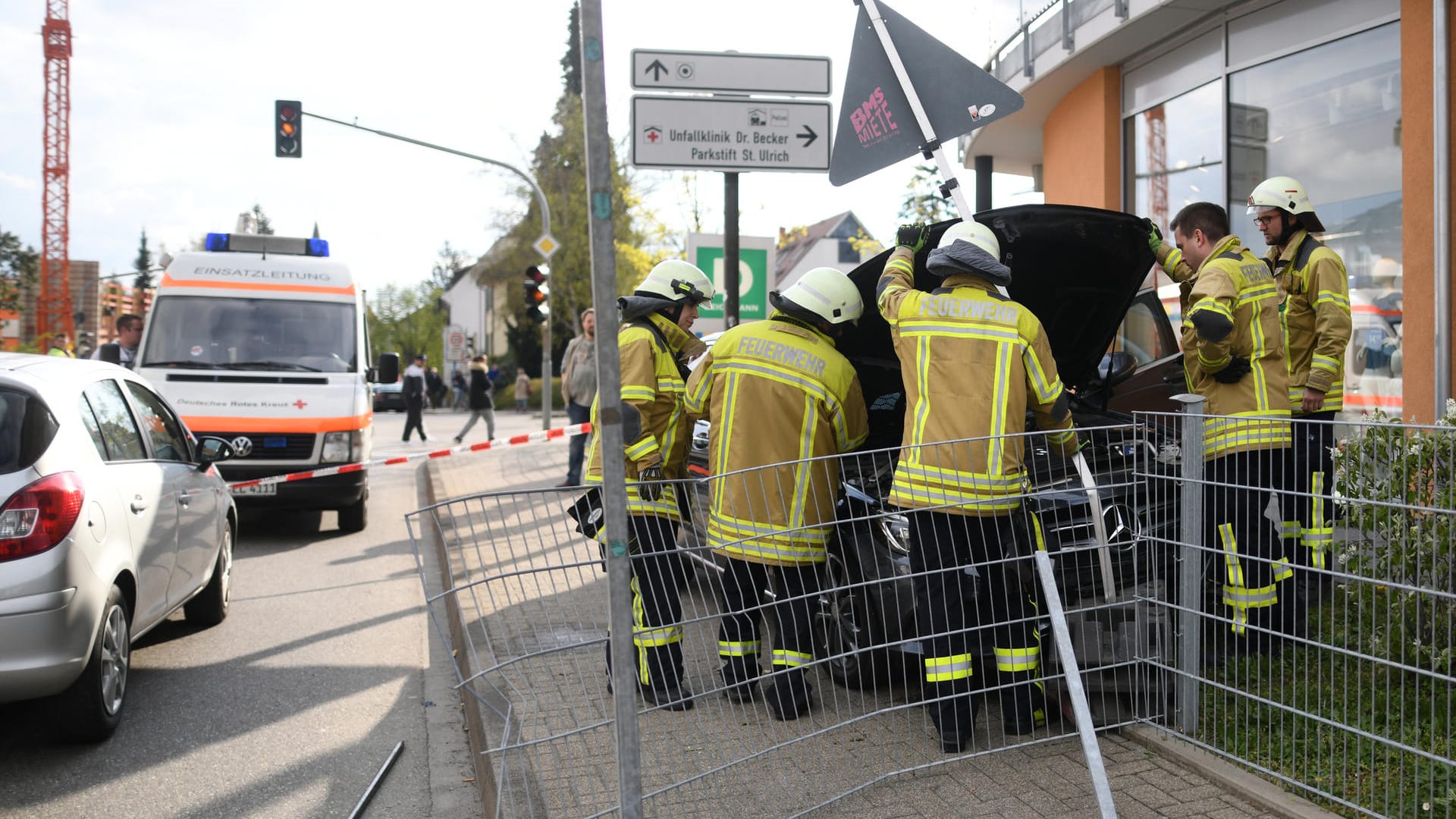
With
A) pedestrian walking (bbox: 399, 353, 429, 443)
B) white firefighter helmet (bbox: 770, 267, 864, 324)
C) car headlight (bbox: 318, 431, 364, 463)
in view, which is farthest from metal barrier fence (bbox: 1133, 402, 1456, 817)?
pedestrian walking (bbox: 399, 353, 429, 443)

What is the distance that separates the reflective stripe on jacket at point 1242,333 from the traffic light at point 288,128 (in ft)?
58.6

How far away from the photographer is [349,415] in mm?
10055

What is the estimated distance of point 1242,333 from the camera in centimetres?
493

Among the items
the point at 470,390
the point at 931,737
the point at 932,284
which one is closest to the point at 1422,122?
the point at 932,284

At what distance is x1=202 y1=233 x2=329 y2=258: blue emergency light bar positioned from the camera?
11148 mm

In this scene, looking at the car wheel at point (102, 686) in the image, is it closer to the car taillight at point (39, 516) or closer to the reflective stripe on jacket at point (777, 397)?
the car taillight at point (39, 516)

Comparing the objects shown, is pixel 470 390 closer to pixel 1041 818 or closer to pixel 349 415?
pixel 349 415

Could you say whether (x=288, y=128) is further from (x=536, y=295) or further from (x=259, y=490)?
(x=259, y=490)

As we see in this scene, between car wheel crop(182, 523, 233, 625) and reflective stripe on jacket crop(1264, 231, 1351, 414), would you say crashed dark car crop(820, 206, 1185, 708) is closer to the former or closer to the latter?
reflective stripe on jacket crop(1264, 231, 1351, 414)

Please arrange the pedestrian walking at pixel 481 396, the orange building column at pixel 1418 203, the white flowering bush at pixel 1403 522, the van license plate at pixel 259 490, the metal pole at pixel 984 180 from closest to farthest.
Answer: the white flowering bush at pixel 1403 522 < the orange building column at pixel 1418 203 < the van license plate at pixel 259 490 < the metal pole at pixel 984 180 < the pedestrian walking at pixel 481 396

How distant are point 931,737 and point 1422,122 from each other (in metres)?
6.01

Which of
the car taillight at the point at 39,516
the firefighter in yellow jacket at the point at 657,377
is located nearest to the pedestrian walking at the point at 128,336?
the car taillight at the point at 39,516

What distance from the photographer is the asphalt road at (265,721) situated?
4.21 m

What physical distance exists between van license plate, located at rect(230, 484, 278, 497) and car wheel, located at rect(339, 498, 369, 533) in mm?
968
